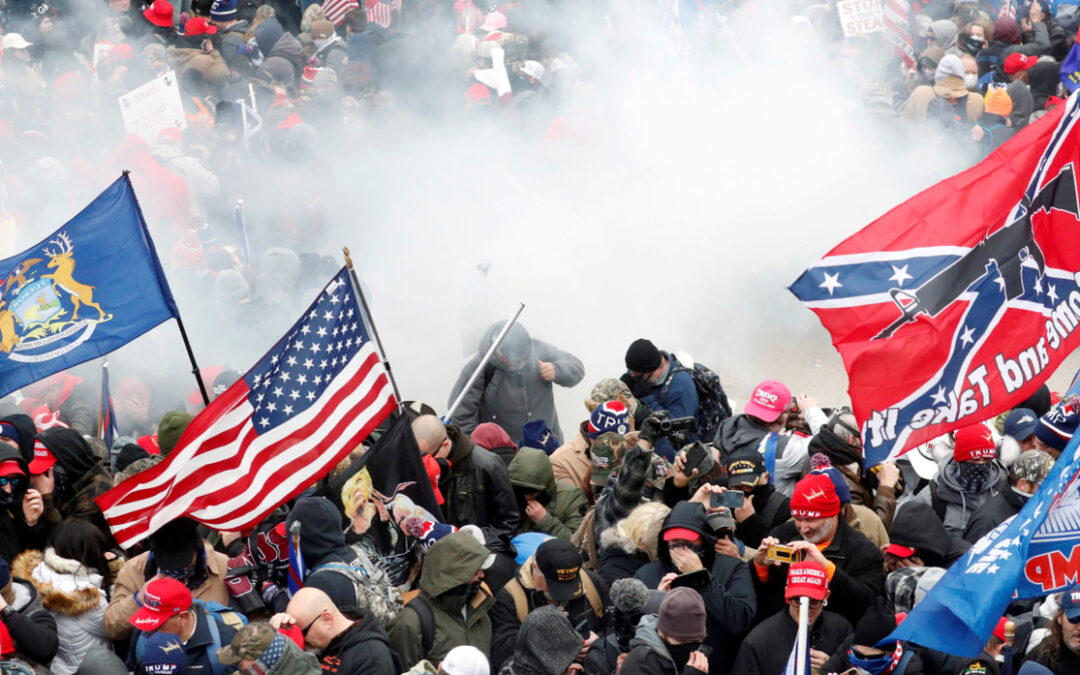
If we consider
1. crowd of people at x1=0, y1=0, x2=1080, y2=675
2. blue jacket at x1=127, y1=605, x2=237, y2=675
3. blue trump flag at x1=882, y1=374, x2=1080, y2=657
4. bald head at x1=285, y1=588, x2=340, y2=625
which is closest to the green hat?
crowd of people at x1=0, y1=0, x2=1080, y2=675

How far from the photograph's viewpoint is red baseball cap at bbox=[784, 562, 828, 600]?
4215mm

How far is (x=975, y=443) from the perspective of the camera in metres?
5.38

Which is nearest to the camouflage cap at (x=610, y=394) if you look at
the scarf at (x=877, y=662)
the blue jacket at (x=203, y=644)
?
the scarf at (x=877, y=662)

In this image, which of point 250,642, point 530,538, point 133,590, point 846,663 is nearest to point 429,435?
point 530,538

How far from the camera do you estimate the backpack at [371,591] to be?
461cm

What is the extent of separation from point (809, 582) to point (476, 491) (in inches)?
75.0

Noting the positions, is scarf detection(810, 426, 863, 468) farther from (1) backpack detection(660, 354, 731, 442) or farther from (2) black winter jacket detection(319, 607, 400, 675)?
(2) black winter jacket detection(319, 607, 400, 675)

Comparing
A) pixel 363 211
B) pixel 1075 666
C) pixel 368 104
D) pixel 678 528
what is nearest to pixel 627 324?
pixel 363 211

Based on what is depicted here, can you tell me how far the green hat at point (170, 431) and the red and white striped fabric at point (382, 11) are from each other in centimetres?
968

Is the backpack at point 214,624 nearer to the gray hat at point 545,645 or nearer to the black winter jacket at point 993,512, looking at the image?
the gray hat at point 545,645

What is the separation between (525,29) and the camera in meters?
15.0

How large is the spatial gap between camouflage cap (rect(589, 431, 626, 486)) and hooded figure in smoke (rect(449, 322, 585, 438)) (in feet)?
5.45

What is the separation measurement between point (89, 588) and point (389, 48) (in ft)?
34.2

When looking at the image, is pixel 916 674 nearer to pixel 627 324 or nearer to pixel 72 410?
pixel 72 410
